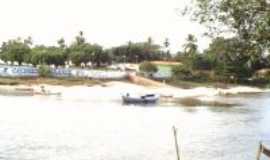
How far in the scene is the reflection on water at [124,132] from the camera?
120ft

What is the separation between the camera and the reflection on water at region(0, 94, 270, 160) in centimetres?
3669

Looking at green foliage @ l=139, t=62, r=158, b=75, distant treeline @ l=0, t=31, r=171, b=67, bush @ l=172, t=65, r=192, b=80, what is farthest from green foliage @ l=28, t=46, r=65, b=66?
bush @ l=172, t=65, r=192, b=80

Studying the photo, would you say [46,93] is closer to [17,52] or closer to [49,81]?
[49,81]

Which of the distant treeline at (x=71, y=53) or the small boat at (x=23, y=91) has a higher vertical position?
the distant treeline at (x=71, y=53)

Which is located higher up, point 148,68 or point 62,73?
point 148,68

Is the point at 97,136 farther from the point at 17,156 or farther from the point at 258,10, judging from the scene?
the point at 258,10

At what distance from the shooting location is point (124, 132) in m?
48.7

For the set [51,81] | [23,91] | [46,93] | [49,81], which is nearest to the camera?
[46,93]

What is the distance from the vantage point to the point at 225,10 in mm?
17578

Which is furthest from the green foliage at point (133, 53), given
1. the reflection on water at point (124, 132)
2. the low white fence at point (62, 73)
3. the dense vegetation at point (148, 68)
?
the reflection on water at point (124, 132)

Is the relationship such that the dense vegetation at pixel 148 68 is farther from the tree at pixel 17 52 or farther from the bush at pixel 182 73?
the tree at pixel 17 52

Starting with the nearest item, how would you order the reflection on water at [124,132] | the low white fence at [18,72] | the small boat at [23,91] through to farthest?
the reflection on water at [124,132] < the small boat at [23,91] < the low white fence at [18,72]

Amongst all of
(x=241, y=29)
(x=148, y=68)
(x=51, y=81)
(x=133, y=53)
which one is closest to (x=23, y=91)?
(x=51, y=81)

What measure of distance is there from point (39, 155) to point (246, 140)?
14836 millimetres
